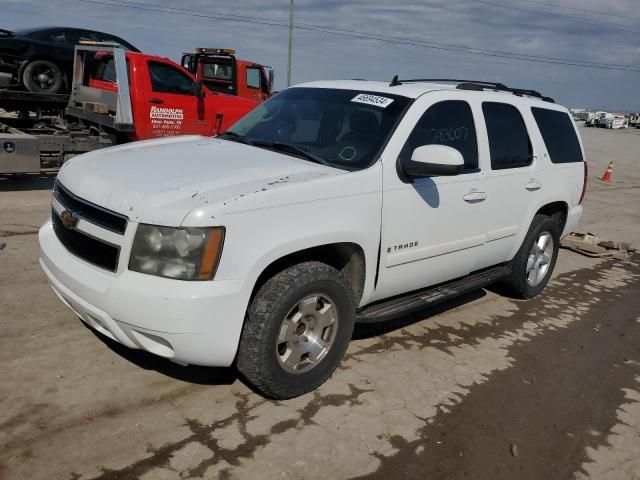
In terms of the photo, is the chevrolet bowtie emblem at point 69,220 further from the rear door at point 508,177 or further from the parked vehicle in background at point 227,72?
the parked vehicle in background at point 227,72

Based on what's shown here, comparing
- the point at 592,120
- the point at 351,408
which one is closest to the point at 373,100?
the point at 351,408

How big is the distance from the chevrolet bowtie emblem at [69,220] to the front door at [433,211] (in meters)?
1.77

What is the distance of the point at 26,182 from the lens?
9.09 metres

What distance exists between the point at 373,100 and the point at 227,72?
995 centimetres

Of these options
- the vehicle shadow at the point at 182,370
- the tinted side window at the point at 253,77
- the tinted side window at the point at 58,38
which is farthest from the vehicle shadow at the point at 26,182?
the vehicle shadow at the point at 182,370

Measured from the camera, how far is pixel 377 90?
13.5 feet

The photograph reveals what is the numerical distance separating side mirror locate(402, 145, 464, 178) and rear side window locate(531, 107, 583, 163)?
6.80 feet

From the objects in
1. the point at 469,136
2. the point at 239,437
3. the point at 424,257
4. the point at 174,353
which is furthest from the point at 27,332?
the point at 469,136

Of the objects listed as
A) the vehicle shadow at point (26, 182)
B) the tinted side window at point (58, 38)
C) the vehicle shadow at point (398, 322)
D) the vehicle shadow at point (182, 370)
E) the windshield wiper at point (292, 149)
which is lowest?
the vehicle shadow at point (26, 182)

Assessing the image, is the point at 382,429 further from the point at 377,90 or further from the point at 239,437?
the point at 377,90

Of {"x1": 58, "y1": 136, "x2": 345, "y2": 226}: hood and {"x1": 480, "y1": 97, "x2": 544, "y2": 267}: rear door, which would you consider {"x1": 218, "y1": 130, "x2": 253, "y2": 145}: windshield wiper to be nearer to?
{"x1": 58, "y1": 136, "x2": 345, "y2": 226}: hood

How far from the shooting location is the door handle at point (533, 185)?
4.82 m

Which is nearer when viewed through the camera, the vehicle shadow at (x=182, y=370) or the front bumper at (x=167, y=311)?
the front bumper at (x=167, y=311)

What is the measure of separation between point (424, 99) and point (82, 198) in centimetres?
230
